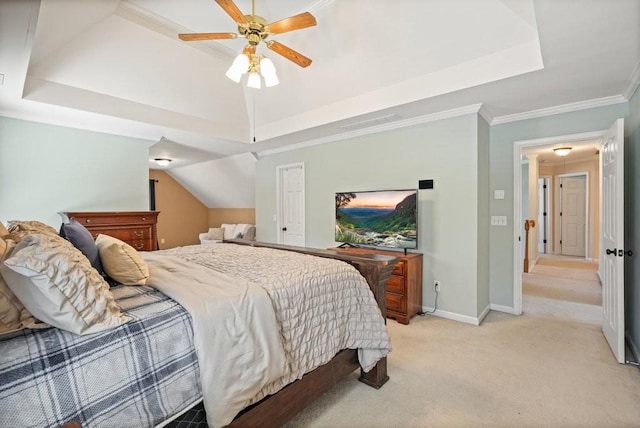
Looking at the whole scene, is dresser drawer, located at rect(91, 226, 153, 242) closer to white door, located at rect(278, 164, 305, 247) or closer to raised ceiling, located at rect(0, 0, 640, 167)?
raised ceiling, located at rect(0, 0, 640, 167)

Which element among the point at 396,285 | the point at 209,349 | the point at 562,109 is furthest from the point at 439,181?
the point at 209,349

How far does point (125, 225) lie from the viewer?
3807 millimetres

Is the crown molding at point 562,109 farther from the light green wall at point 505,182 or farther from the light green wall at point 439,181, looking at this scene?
the light green wall at point 439,181

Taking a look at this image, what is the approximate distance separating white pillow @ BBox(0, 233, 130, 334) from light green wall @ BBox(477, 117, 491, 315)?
341 cm

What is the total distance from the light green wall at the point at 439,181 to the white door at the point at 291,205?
0.97 metres

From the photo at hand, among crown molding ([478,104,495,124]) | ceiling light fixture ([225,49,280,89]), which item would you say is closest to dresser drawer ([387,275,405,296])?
crown molding ([478,104,495,124])

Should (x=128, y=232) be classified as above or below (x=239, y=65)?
below

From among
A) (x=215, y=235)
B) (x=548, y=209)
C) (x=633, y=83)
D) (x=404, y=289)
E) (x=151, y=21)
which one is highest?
(x=151, y=21)

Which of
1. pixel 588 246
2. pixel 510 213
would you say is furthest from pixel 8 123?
pixel 588 246

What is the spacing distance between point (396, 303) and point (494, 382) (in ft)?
4.09

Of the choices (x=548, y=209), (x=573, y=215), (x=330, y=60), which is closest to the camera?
(x=330, y=60)

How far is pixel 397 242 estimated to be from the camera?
3.63 m

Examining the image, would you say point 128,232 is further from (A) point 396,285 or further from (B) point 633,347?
(B) point 633,347

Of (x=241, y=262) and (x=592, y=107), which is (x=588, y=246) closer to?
(x=592, y=107)
